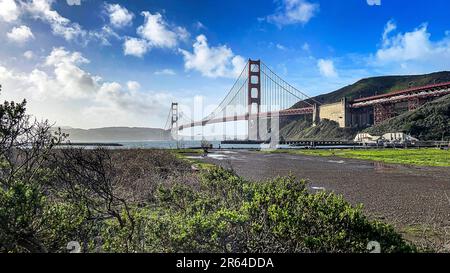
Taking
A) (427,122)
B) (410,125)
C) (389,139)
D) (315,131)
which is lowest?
(389,139)

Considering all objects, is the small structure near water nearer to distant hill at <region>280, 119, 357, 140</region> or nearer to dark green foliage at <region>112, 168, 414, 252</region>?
distant hill at <region>280, 119, 357, 140</region>

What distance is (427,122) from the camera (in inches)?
2837

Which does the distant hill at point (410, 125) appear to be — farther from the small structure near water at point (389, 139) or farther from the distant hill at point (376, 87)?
the small structure near water at point (389, 139)

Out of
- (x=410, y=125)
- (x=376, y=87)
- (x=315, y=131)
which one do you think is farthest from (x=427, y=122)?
(x=376, y=87)

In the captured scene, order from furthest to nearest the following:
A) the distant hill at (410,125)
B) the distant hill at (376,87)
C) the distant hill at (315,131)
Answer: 1. the distant hill at (376,87)
2. the distant hill at (315,131)
3. the distant hill at (410,125)

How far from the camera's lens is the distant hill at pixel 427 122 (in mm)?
69000

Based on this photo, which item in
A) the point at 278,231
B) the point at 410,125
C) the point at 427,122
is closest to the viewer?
the point at 278,231

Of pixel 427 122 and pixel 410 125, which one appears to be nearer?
pixel 427 122

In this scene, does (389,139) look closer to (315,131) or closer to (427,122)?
(427,122)

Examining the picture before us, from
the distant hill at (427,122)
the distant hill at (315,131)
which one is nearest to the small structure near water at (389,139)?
the distant hill at (427,122)

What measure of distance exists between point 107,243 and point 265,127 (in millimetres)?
72321

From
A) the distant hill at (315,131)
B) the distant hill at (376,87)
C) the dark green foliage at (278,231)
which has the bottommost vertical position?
the dark green foliage at (278,231)

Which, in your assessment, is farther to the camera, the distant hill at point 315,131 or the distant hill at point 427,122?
the distant hill at point 315,131

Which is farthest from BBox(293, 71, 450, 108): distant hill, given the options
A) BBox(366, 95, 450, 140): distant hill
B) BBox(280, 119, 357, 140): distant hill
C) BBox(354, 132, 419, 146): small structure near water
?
BBox(354, 132, 419, 146): small structure near water
